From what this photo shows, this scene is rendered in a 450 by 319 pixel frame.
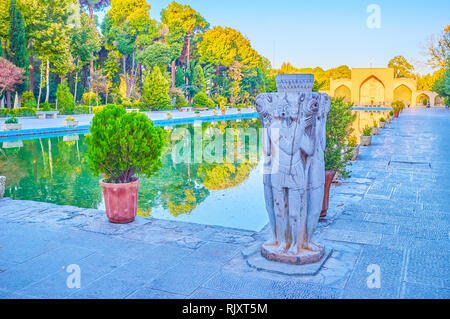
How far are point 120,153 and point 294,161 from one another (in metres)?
2.36

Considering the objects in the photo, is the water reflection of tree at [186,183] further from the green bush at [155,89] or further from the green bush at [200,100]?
the green bush at [200,100]

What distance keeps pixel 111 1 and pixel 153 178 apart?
36.0 m

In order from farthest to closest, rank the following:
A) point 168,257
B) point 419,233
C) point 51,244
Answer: point 419,233 < point 51,244 < point 168,257

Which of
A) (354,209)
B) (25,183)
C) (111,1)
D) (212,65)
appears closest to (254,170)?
(354,209)

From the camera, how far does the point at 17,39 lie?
2595 centimetres

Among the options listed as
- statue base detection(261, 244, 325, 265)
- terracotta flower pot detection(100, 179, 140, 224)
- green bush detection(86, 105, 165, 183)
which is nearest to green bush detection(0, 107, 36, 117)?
green bush detection(86, 105, 165, 183)

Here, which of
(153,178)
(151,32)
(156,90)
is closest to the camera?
(153,178)

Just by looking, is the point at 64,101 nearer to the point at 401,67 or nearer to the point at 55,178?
the point at 55,178

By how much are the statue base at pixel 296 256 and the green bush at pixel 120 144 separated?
83.2 inches

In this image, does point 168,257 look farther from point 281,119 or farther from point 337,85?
point 337,85

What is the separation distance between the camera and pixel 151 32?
3984 cm

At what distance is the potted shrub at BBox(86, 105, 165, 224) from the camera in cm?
516

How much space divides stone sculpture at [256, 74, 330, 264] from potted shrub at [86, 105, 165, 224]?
1940 mm

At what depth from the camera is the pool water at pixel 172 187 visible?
6.22m
